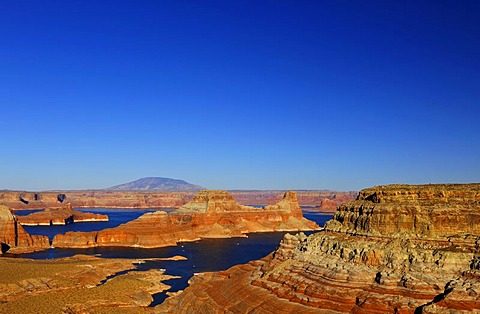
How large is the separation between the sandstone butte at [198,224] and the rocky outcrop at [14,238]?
13.9 ft

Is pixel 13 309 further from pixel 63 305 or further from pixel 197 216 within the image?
pixel 197 216

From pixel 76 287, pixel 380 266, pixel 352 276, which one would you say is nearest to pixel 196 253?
pixel 76 287

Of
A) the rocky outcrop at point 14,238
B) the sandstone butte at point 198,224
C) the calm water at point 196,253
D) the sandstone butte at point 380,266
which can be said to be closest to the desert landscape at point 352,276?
the sandstone butte at point 380,266

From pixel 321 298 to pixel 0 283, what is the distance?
1781 inches

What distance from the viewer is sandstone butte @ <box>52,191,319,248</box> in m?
117

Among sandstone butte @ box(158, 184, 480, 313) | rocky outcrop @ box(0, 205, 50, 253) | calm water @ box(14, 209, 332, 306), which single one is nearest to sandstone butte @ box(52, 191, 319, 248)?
rocky outcrop @ box(0, 205, 50, 253)

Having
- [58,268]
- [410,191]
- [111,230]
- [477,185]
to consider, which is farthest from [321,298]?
[111,230]

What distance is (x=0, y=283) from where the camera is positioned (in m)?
60.5

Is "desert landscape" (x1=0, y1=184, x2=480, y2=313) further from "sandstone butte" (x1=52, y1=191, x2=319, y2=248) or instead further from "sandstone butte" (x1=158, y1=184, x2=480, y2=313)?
"sandstone butte" (x1=52, y1=191, x2=319, y2=248)

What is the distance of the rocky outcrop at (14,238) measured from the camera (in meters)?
107

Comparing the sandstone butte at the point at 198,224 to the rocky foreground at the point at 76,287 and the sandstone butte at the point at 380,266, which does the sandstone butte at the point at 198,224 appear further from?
the sandstone butte at the point at 380,266

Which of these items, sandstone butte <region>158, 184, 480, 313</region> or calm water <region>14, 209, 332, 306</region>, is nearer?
sandstone butte <region>158, 184, 480, 313</region>

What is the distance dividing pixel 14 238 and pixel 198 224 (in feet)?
180

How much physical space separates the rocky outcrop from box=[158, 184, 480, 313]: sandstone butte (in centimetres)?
7047
